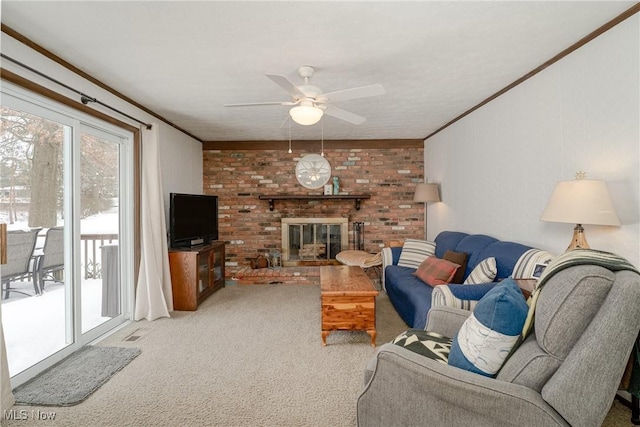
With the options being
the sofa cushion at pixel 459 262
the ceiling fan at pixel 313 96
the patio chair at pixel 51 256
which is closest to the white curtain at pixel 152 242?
the patio chair at pixel 51 256

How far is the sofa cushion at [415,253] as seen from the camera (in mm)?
3994

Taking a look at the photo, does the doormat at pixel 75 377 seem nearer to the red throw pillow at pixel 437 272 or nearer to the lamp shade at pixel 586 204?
the red throw pillow at pixel 437 272

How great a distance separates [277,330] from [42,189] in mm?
2284

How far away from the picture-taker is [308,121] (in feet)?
7.66

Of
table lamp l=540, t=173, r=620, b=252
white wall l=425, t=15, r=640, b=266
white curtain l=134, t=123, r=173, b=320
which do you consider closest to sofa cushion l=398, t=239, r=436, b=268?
white wall l=425, t=15, r=640, b=266

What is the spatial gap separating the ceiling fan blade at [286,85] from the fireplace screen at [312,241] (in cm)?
326

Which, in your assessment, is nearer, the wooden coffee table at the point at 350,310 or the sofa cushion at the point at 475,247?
the wooden coffee table at the point at 350,310

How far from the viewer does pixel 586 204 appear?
1857 millimetres

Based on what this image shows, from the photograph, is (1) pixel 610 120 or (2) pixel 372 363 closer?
(2) pixel 372 363

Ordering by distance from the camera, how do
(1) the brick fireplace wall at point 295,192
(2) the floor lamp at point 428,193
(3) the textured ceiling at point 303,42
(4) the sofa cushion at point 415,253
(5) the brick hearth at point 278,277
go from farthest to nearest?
(1) the brick fireplace wall at point 295,192
(5) the brick hearth at point 278,277
(2) the floor lamp at point 428,193
(4) the sofa cushion at point 415,253
(3) the textured ceiling at point 303,42

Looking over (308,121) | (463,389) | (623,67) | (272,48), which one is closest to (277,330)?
(308,121)

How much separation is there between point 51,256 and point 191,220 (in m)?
1.77

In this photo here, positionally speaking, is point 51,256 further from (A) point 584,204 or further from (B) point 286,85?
(A) point 584,204

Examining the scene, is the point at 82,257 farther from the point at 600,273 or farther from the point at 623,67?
the point at 623,67
